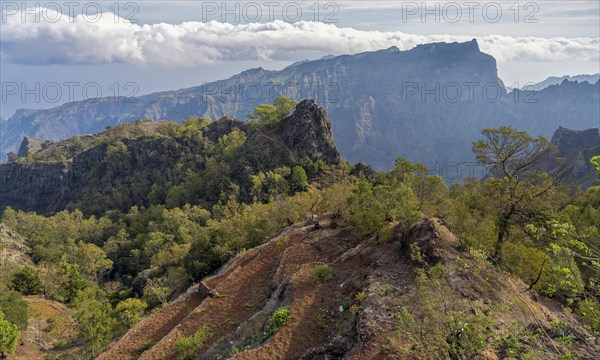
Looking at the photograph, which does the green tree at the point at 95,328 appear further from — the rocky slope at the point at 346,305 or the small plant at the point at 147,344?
the small plant at the point at 147,344

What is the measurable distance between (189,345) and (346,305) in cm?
1083

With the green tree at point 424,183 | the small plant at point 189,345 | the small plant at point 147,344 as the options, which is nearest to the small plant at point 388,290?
the small plant at point 189,345

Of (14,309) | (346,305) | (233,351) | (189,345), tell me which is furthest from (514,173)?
(14,309)

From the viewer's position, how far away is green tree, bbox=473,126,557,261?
29.6 meters

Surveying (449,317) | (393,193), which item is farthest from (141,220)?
(449,317)

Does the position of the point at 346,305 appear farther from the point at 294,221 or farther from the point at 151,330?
the point at 294,221

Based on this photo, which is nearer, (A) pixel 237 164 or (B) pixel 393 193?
(B) pixel 393 193

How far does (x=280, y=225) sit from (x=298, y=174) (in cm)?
4226

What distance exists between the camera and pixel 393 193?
3139 centimetres

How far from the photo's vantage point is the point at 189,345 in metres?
25.2

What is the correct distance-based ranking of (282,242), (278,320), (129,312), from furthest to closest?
(129,312)
(282,242)
(278,320)

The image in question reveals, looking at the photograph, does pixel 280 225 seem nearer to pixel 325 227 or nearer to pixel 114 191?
pixel 325 227

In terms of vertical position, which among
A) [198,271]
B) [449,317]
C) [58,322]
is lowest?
[58,322]

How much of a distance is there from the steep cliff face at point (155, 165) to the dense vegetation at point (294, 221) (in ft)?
15.5
